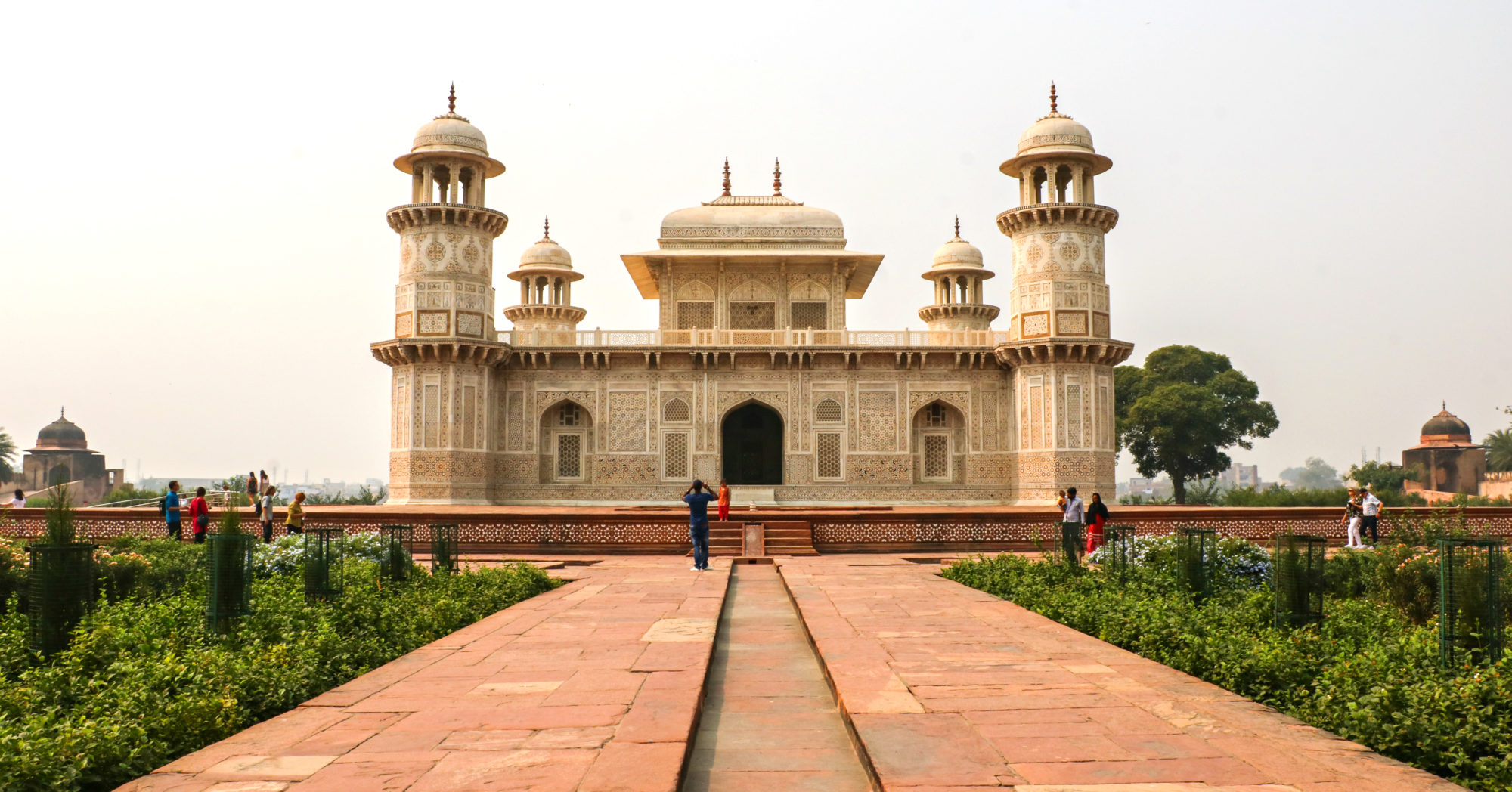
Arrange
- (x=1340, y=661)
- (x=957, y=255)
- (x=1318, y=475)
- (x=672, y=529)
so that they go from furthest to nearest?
(x=1318, y=475) < (x=957, y=255) < (x=672, y=529) < (x=1340, y=661)

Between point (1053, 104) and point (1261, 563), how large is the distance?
20.2 m

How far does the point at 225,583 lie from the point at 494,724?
299 centimetres

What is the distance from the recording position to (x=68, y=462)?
6159 cm

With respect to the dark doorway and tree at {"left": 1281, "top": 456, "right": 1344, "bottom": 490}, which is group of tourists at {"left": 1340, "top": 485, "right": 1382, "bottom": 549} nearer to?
the dark doorway

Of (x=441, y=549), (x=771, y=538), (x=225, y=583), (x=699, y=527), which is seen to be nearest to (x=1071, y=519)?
(x=771, y=538)

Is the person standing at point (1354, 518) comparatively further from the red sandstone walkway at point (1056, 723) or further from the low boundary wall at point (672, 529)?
the red sandstone walkway at point (1056, 723)

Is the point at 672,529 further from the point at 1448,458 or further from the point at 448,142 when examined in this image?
the point at 1448,458

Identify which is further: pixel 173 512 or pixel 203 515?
pixel 173 512

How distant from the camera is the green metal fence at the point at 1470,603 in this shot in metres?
5.37

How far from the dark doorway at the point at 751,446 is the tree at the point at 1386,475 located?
118 ft

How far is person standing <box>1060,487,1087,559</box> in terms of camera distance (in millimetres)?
12299

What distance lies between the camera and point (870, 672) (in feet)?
20.4

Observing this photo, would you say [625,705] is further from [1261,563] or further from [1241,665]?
[1261,563]

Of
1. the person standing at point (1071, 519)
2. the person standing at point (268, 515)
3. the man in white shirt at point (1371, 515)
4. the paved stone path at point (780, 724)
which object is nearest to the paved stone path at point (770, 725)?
the paved stone path at point (780, 724)
